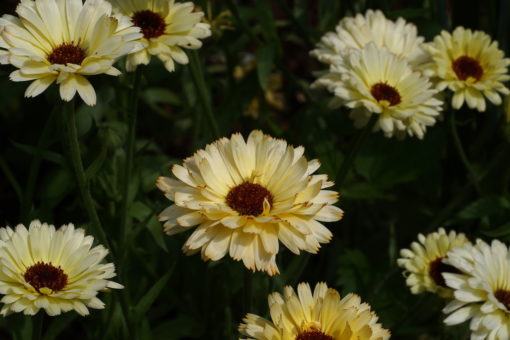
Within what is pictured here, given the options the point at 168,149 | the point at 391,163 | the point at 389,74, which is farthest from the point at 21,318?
the point at 168,149

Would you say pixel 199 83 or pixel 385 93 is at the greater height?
pixel 199 83

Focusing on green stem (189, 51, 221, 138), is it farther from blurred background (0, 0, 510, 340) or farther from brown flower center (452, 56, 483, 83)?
brown flower center (452, 56, 483, 83)

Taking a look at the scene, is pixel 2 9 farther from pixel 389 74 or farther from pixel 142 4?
pixel 389 74

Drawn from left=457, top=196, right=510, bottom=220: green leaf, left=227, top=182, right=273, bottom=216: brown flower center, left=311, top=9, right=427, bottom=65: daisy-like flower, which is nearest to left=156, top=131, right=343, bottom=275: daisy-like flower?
left=227, top=182, right=273, bottom=216: brown flower center

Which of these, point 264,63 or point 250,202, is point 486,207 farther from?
point 250,202

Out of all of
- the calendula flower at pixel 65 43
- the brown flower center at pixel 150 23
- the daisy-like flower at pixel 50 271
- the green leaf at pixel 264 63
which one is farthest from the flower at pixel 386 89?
the daisy-like flower at pixel 50 271

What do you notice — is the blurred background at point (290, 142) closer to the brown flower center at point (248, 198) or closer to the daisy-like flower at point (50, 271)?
the daisy-like flower at point (50, 271)

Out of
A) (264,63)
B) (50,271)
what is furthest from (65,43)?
(264,63)
